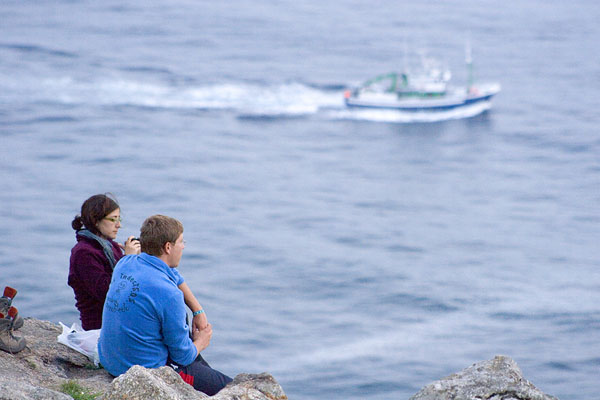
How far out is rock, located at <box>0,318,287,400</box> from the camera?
17.7 ft

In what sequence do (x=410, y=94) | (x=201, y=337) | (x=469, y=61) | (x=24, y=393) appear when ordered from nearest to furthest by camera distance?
(x=24, y=393) → (x=201, y=337) → (x=410, y=94) → (x=469, y=61)

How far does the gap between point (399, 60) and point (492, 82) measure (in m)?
8.35

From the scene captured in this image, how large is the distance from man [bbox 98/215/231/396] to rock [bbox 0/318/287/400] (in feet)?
0.86

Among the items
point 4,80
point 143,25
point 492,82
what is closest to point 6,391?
point 4,80

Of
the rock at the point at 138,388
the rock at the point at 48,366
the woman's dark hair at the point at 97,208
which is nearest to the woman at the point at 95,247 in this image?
the woman's dark hair at the point at 97,208

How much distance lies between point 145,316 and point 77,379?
0.99m

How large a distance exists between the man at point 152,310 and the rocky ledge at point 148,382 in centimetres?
26

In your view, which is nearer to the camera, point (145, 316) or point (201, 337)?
point (145, 316)

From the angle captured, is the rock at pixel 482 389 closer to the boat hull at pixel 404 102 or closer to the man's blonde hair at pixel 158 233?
the man's blonde hair at pixel 158 233

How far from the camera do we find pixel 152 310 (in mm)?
6047

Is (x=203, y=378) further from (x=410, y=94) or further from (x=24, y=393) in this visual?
(x=410, y=94)

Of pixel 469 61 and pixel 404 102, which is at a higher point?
pixel 469 61

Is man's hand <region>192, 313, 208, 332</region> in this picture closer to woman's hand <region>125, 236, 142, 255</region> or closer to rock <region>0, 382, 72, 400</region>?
woman's hand <region>125, 236, 142, 255</region>

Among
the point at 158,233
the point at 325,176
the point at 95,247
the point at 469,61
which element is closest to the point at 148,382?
the point at 158,233
